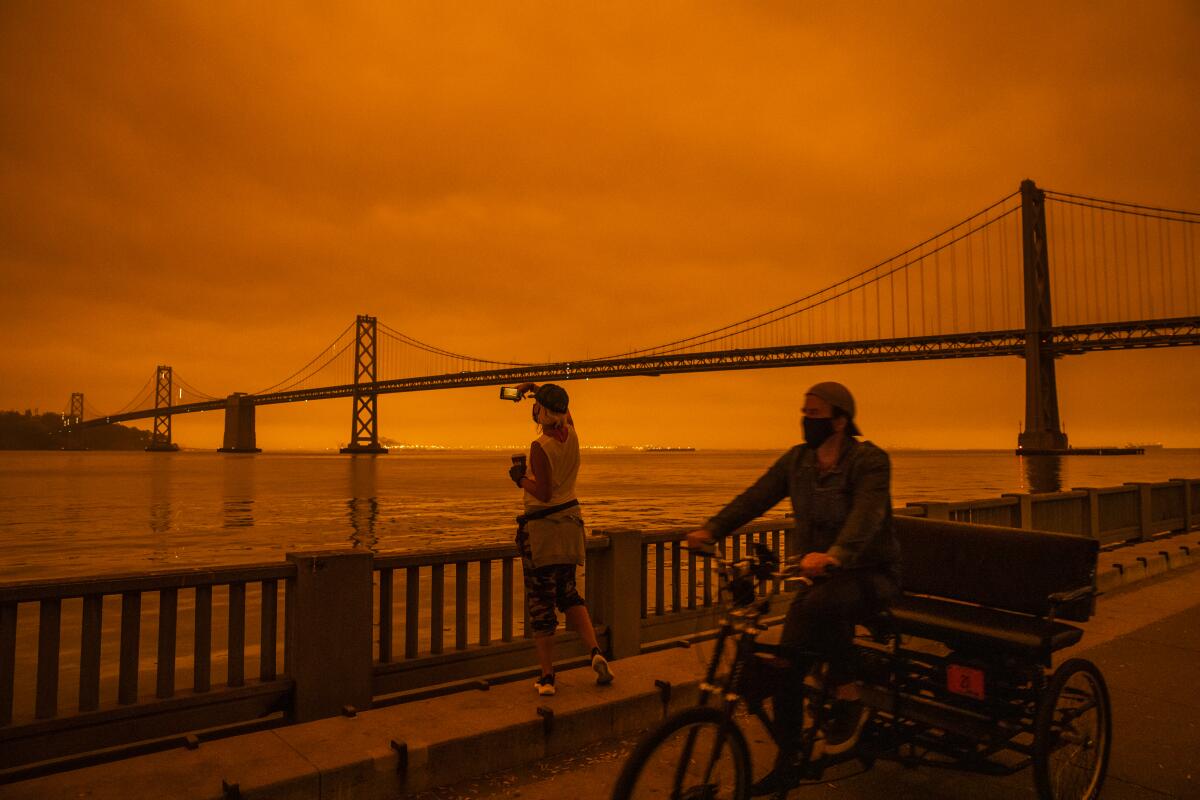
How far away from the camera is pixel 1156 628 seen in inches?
257

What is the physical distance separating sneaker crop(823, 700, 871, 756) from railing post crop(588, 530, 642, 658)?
7.87ft

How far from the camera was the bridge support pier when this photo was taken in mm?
95894

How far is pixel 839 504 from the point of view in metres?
3.16

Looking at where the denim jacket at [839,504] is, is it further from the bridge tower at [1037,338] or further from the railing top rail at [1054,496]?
the bridge tower at [1037,338]

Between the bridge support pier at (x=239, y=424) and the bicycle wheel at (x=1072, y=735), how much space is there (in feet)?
329

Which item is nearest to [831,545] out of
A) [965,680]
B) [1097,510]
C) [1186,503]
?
[965,680]

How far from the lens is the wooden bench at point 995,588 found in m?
3.37

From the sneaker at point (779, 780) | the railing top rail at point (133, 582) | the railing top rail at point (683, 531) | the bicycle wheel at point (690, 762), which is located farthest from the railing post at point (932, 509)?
the railing top rail at point (133, 582)

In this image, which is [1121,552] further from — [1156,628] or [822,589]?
[822,589]

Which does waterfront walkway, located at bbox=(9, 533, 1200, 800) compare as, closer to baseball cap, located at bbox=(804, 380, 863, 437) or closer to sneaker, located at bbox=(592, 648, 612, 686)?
sneaker, located at bbox=(592, 648, 612, 686)

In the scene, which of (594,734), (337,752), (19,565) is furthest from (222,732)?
(19,565)

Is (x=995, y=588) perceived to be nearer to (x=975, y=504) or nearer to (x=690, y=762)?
(x=690, y=762)

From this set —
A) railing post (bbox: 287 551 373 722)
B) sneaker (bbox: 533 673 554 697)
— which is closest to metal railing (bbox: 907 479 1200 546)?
sneaker (bbox: 533 673 554 697)

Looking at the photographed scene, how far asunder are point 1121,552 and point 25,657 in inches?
456
